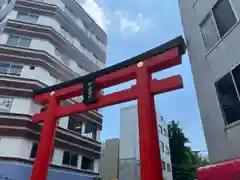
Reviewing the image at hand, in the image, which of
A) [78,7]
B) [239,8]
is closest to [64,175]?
[239,8]

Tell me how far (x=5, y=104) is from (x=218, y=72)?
9.60m

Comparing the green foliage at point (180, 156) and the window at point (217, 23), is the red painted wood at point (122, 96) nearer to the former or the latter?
the window at point (217, 23)

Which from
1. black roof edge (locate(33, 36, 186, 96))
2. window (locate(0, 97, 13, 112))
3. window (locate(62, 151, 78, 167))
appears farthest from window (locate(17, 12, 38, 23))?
window (locate(62, 151, 78, 167))

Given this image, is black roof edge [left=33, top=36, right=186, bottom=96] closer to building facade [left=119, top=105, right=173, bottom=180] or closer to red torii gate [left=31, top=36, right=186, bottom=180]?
red torii gate [left=31, top=36, right=186, bottom=180]

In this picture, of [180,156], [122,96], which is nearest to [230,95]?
[122,96]

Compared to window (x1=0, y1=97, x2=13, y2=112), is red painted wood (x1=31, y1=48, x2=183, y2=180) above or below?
below

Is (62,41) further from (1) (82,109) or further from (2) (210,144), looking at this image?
(2) (210,144)

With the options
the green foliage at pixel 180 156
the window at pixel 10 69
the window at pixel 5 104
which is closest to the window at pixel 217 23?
the window at pixel 5 104

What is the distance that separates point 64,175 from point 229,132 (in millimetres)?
8385

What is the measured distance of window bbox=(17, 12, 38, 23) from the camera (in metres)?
13.5

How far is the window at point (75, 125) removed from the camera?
12825mm

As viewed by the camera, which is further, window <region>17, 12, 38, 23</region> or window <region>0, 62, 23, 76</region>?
window <region>17, 12, 38, 23</region>

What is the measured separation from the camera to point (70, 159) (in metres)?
11.9

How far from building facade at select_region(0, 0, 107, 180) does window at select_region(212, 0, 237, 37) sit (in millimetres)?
8894
